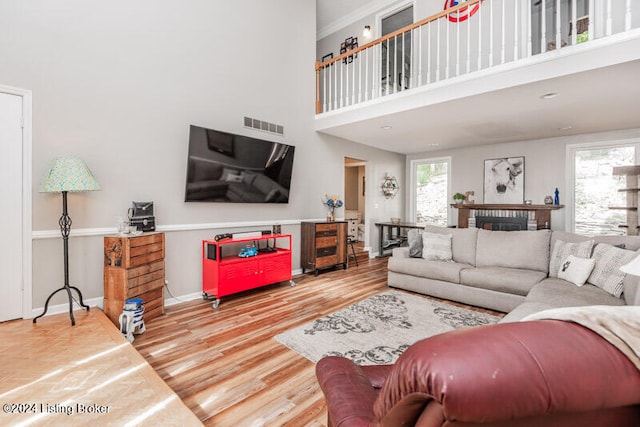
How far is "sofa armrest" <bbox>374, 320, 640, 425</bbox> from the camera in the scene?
1.58 feet

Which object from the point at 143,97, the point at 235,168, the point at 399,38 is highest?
the point at 399,38

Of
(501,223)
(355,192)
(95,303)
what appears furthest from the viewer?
(355,192)

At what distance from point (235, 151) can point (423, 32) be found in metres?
4.16

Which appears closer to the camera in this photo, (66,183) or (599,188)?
(66,183)

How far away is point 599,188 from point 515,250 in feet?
10.6

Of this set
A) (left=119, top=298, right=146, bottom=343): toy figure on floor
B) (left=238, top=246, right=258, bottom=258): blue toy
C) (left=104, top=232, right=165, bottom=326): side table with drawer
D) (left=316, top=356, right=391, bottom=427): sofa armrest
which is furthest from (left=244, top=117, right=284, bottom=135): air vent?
(left=316, top=356, right=391, bottom=427): sofa armrest

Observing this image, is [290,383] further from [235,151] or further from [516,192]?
[516,192]

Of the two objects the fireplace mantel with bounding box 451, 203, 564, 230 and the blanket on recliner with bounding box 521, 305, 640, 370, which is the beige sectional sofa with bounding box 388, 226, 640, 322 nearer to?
the blanket on recliner with bounding box 521, 305, 640, 370

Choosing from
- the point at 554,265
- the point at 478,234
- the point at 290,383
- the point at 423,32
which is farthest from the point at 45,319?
the point at 423,32

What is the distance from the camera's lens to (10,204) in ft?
8.86

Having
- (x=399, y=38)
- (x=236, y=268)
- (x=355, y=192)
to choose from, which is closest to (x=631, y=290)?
(x=236, y=268)

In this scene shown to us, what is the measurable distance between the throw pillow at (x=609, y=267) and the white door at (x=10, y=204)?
17.5 feet

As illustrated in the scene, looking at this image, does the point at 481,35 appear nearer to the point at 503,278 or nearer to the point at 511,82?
the point at 511,82

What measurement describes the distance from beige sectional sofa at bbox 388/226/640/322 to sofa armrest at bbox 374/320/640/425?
195 centimetres
